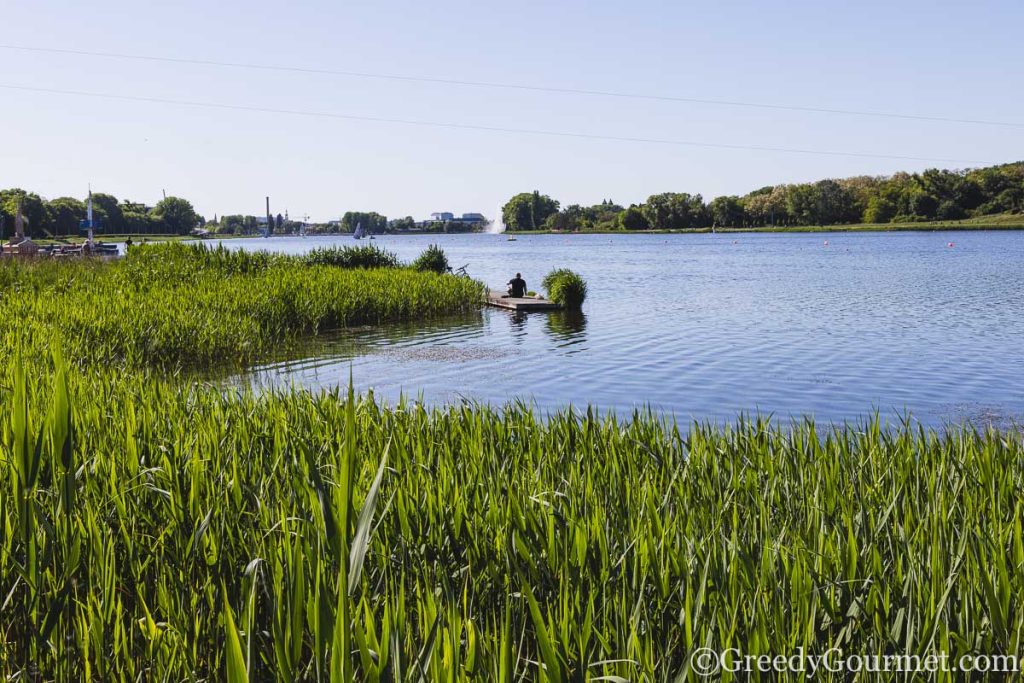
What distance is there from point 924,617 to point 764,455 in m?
2.72

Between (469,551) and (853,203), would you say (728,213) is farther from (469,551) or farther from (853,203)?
(469,551)

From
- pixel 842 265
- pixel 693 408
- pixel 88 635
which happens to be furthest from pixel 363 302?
pixel 842 265

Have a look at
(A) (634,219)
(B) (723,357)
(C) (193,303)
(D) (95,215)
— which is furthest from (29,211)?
(A) (634,219)

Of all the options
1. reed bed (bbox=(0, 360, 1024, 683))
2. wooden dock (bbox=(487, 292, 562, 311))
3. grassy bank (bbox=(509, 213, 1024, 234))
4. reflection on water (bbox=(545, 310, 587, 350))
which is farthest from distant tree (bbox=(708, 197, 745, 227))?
reed bed (bbox=(0, 360, 1024, 683))

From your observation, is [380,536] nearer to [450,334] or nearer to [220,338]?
[220,338]

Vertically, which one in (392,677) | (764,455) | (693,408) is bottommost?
(693,408)

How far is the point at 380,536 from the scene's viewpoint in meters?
3.87

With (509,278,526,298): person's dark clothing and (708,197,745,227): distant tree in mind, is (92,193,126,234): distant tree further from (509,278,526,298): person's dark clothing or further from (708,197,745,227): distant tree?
(509,278,526,298): person's dark clothing

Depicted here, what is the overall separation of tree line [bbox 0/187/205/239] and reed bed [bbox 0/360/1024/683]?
103477mm

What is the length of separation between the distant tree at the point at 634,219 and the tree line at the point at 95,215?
9603 cm

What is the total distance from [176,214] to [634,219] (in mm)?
99820

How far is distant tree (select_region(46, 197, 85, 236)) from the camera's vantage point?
429 ft

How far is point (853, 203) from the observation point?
527 ft

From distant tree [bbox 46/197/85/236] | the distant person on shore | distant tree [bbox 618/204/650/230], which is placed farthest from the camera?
distant tree [bbox 618/204/650/230]
